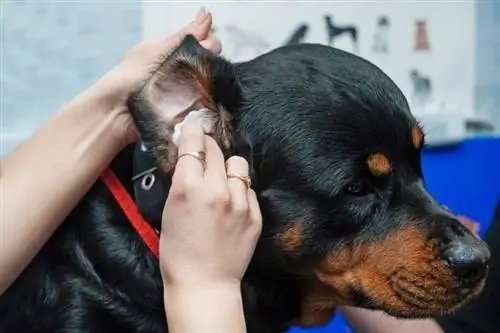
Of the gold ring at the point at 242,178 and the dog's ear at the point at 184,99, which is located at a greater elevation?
the dog's ear at the point at 184,99

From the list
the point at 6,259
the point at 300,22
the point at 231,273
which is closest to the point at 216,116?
the point at 231,273

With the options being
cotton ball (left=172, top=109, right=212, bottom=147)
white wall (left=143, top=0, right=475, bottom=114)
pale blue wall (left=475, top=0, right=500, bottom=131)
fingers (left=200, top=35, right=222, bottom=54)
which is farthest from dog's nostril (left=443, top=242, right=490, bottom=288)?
pale blue wall (left=475, top=0, right=500, bottom=131)

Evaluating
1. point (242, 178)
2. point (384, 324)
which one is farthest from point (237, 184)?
point (384, 324)

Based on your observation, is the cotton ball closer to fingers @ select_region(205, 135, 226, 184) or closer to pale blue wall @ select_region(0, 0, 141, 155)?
fingers @ select_region(205, 135, 226, 184)

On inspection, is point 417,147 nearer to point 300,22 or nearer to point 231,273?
point 231,273

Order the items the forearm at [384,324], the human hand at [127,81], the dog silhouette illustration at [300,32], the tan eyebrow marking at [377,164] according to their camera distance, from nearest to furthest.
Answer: the tan eyebrow marking at [377,164], the human hand at [127,81], the forearm at [384,324], the dog silhouette illustration at [300,32]

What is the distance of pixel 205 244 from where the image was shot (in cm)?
93

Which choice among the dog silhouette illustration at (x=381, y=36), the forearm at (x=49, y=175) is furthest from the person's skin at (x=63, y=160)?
the dog silhouette illustration at (x=381, y=36)

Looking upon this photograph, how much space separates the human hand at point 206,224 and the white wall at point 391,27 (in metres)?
0.79

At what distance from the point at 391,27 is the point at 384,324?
0.91 m

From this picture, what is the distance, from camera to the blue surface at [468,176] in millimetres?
2016

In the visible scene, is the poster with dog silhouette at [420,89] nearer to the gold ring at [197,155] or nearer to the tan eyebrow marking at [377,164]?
the tan eyebrow marking at [377,164]

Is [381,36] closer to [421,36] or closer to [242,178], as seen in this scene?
[421,36]

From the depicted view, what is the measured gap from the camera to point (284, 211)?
3.42ft
